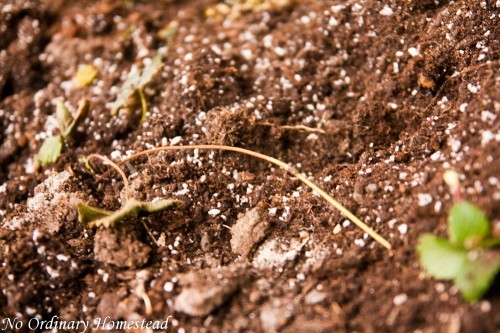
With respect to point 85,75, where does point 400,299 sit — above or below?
below

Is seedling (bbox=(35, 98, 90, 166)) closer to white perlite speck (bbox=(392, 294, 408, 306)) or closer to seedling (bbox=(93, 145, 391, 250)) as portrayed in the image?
seedling (bbox=(93, 145, 391, 250))

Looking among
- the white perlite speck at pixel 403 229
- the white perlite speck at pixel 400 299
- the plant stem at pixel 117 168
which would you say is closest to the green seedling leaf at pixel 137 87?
the plant stem at pixel 117 168

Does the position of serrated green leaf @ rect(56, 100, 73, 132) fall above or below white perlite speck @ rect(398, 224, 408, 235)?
above

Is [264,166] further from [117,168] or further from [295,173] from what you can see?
[117,168]

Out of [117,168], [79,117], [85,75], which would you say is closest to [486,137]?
[117,168]

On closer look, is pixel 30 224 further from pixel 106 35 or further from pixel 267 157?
pixel 106 35

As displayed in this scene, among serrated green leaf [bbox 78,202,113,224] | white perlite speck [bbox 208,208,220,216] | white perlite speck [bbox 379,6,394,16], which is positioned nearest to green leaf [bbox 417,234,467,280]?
white perlite speck [bbox 208,208,220,216]
